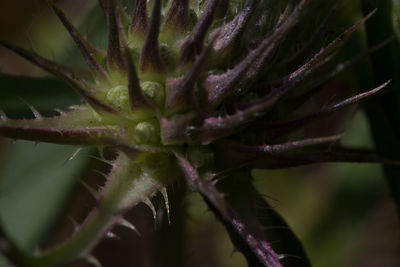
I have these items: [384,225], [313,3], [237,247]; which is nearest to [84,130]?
[237,247]

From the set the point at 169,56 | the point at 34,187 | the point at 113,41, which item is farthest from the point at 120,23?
the point at 34,187

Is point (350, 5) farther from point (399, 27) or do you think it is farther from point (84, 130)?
point (84, 130)

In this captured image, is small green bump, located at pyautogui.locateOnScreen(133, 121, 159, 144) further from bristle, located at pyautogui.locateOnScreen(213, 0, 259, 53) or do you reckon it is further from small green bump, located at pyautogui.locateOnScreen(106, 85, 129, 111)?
bristle, located at pyautogui.locateOnScreen(213, 0, 259, 53)

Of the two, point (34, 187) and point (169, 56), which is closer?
point (169, 56)

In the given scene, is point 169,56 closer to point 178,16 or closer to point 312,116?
point 178,16

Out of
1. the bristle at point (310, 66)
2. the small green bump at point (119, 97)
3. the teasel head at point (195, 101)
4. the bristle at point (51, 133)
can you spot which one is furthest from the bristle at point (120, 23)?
the bristle at point (310, 66)

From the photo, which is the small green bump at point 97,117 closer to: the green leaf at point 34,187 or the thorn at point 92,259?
the thorn at point 92,259

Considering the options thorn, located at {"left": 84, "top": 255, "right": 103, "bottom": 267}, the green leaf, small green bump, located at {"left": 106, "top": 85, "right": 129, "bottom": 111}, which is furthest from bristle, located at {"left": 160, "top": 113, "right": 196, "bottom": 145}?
the green leaf
